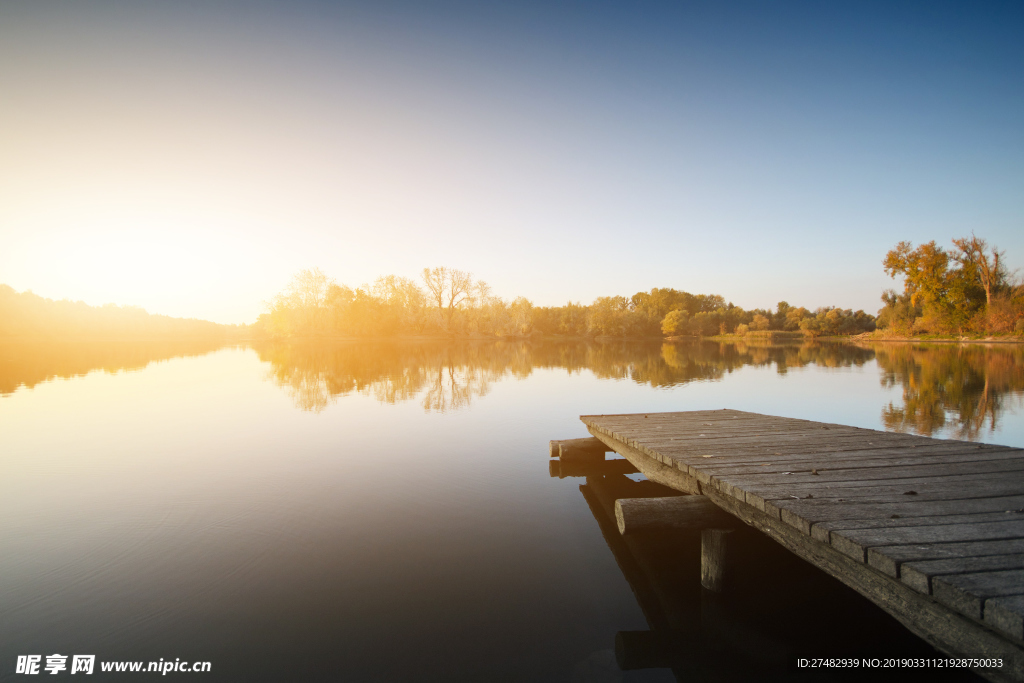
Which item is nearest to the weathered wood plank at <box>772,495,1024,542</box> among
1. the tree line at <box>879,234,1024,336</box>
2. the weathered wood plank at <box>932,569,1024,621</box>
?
the weathered wood plank at <box>932,569,1024,621</box>

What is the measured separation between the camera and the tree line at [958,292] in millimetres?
38531

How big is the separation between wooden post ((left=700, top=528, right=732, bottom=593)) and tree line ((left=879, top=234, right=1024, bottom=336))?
49.7m

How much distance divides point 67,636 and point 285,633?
1363 millimetres

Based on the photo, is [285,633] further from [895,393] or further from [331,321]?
[331,321]

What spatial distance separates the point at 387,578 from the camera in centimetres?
373

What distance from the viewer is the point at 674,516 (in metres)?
3.44

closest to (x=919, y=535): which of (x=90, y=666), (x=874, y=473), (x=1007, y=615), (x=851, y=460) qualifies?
(x=1007, y=615)

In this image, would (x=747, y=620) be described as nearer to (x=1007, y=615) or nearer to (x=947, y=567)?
(x=947, y=567)

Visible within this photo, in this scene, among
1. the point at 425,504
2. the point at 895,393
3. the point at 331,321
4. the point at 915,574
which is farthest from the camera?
the point at 331,321

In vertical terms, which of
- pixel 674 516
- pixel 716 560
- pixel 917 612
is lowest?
pixel 716 560

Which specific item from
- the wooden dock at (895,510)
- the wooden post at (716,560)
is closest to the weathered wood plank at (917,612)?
the wooden dock at (895,510)

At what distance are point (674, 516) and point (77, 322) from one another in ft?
272

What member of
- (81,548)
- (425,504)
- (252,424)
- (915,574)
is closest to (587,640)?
(915,574)

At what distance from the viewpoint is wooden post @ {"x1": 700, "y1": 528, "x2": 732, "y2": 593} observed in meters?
3.47
